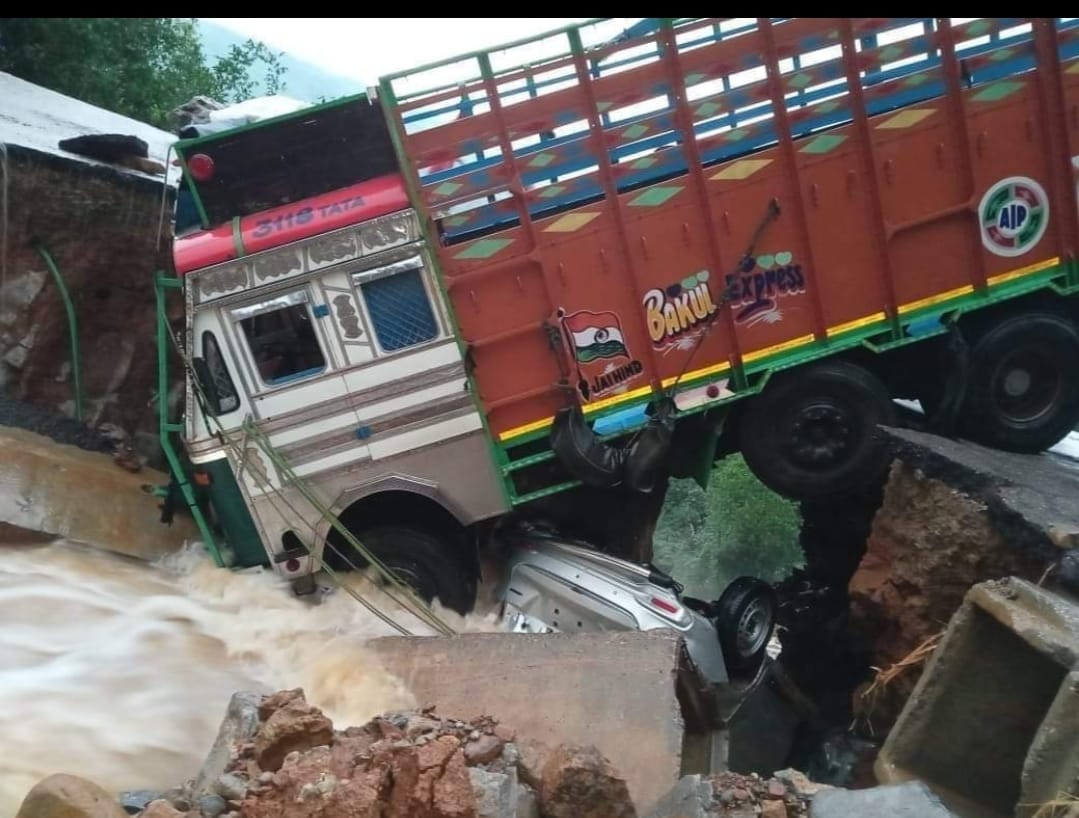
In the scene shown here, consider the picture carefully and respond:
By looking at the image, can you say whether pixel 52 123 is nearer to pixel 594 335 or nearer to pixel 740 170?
pixel 594 335

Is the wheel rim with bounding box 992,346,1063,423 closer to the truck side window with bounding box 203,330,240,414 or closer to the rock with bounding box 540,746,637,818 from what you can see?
the rock with bounding box 540,746,637,818

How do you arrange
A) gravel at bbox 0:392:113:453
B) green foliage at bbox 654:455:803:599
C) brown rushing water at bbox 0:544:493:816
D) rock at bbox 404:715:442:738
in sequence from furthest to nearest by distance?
green foliage at bbox 654:455:803:599 < gravel at bbox 0:392:113:453 < brown rushing water at bbox 0:544:493:816 < rock at bbox 404:715:442:738

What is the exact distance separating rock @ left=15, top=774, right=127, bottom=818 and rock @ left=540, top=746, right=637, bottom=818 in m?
1.29

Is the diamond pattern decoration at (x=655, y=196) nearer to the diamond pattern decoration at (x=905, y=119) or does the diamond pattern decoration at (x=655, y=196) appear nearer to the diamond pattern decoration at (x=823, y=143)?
the diamond pattern decoration at (x=823, y=143)

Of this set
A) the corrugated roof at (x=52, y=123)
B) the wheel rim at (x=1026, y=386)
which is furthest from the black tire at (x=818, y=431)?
the corrugated roof at (x=52, y=123)

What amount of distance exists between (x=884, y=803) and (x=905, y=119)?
11.7ft

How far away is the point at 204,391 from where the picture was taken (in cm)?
510

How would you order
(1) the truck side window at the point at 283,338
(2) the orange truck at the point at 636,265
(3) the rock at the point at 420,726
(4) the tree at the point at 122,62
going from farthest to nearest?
(4) the tree at the point at 122,62
(1) the truck side window at the point at 283,338
(2) the orange truck at the point at 636,265
(3) the rock at the point at 420,726

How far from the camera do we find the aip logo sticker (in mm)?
4902

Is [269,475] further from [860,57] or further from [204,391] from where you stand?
[860,57]

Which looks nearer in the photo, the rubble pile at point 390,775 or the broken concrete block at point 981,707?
the rubble pile at point 390,775

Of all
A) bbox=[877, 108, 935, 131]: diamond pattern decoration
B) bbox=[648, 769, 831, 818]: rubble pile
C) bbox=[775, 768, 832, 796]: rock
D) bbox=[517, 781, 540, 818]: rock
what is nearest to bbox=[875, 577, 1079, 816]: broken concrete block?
bbox=[775, 768, 832, 796]: rock

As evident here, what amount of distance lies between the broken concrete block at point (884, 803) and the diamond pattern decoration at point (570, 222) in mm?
3033

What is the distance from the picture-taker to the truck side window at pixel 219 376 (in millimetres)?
5031
